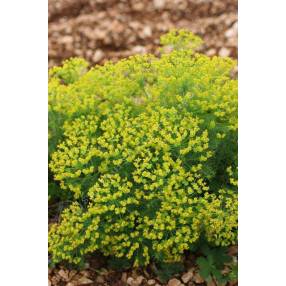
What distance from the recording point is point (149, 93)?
3.05 metres

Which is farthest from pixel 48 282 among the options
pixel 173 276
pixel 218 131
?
pixel 218 131

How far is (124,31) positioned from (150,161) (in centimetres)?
102

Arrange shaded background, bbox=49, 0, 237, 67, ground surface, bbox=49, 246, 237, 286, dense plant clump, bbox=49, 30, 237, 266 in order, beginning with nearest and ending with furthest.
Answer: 1. dense plant clump, bbox=49, 30, 237, 266
2. ground surface, bbox=49, 246, 237, 286
3. shaded background, bbox=49, 0, 237, 67

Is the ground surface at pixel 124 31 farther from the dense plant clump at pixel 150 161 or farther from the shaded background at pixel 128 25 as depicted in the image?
the dense plant clump at pixel 150 161

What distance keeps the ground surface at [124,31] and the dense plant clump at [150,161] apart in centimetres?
11

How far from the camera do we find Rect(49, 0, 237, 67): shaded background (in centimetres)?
323

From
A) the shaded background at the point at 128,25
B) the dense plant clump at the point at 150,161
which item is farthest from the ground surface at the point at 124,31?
the dense plant clump at the point at 150,161

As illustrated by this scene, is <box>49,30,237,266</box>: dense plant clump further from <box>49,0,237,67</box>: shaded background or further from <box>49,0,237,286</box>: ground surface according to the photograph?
<box>49,0,237,67</box>: shaded background

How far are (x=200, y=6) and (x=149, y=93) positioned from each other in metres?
0.55

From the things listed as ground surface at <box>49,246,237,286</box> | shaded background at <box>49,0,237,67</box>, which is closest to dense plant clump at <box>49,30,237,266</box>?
ground surface at <box>49,246,237,286</box>

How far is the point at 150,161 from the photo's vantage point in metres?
2.76

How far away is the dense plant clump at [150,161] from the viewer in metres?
2.72

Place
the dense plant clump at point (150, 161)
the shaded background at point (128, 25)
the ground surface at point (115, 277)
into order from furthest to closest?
the shaded background at point (128, 25), the ground surface at point (115, 277), the dense plant clump at point (150, 161)

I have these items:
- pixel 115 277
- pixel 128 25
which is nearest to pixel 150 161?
pixel 115 277
